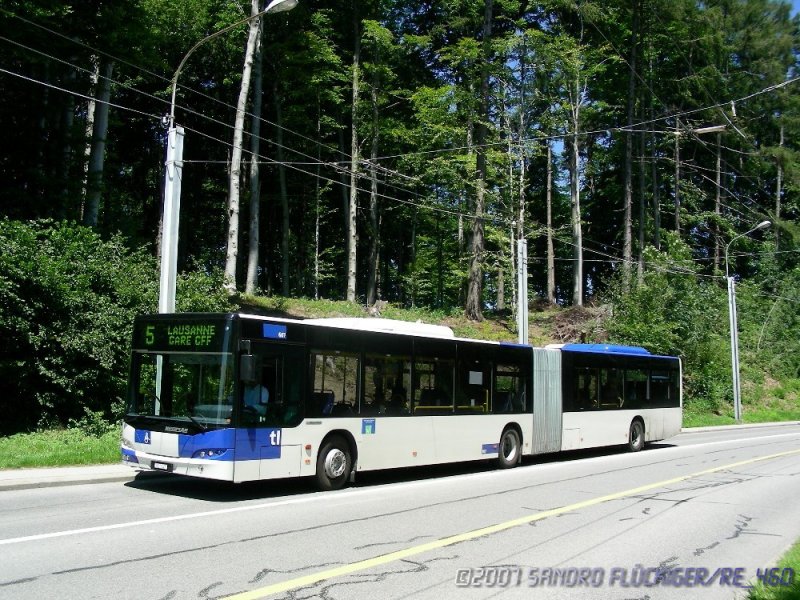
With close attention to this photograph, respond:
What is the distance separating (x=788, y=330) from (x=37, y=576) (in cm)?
5334

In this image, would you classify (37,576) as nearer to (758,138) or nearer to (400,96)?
(400,96)

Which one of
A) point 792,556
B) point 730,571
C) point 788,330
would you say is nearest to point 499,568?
point 730,571

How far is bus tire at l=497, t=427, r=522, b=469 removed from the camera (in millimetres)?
16261

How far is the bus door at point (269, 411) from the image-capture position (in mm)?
10406

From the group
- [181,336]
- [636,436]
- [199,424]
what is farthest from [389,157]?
[199,424]

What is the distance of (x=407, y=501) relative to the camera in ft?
36.3

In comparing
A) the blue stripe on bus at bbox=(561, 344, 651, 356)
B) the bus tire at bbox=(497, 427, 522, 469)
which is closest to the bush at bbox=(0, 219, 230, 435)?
the bus tire at bbox=(497, 427, 522, 469)

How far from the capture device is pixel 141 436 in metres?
10.9

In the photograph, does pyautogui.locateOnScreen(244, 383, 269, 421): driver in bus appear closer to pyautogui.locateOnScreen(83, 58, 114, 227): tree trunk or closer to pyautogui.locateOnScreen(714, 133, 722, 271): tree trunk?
pyautogui.locateOnScreen(83, 58, 114, 227): tree trunk

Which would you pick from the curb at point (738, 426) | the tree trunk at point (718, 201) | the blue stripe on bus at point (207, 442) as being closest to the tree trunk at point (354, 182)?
the curb at point (738, 426)

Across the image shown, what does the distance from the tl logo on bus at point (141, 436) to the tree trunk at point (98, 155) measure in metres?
14.3

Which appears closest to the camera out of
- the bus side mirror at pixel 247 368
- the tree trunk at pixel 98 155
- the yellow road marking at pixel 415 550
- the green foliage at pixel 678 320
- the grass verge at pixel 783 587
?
the grass verge at pixel 783 587

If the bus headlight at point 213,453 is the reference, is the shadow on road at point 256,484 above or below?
below

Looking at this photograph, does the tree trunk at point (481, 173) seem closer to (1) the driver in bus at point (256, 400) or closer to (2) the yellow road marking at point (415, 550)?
(2) the yellow road marking at point (415, 550)
